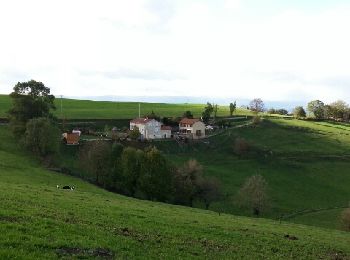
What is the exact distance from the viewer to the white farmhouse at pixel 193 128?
499 feet

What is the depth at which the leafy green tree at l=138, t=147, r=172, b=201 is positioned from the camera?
7569 centimetres

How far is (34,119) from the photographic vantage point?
306 feet

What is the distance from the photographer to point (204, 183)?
3243 inches

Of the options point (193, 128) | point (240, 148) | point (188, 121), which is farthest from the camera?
point (188, 121)

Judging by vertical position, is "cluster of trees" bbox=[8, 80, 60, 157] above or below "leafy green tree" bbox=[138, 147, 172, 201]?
above

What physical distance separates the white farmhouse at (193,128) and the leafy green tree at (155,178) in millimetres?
70945

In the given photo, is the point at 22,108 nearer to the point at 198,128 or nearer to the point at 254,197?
the point at 254,197

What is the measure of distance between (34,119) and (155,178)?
32.5 meters

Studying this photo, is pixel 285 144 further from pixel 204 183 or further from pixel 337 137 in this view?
pixel 204 183

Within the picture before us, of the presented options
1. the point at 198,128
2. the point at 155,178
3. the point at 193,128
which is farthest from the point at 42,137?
the point at 198,128

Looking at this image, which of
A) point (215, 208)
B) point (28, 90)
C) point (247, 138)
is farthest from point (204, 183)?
point (247, 138)

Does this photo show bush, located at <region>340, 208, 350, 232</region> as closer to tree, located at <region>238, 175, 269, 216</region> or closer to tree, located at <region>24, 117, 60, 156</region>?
tree, located at <region>238, 175, 269, 216</region>

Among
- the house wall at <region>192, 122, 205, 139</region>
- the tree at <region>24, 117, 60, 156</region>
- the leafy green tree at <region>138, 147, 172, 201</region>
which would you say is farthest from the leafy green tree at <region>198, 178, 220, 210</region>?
the house wall at <region>192, 122, 205, 139</region>

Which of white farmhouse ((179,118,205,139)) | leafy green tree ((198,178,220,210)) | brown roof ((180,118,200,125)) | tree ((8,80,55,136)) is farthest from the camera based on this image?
brown roof ((180,118,200,125))
